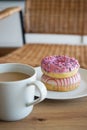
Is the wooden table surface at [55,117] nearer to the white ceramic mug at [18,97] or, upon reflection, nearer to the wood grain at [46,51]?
the white ceramic mug at [18,97]

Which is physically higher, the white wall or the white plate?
the white plate

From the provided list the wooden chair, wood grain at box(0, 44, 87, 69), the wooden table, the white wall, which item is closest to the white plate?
the wooden table

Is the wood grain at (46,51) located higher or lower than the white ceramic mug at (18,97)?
lower

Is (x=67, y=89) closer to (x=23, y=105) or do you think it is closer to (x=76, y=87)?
(x=76, y=87)

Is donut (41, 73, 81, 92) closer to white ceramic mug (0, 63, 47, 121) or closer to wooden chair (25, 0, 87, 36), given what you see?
white ceramic mug (0, 63, 47, 121)

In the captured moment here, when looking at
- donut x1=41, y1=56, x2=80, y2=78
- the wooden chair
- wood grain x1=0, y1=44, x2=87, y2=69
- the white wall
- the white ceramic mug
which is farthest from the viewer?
the white wall

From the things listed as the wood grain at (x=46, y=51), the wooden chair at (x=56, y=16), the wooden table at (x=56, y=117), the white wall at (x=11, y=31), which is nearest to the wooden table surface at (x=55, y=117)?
the wooden table at (x=56, y=117)

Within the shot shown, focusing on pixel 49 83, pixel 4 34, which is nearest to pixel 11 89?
pixel 49 83

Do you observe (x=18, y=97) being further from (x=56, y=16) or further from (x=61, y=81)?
(x=56, y=16)
